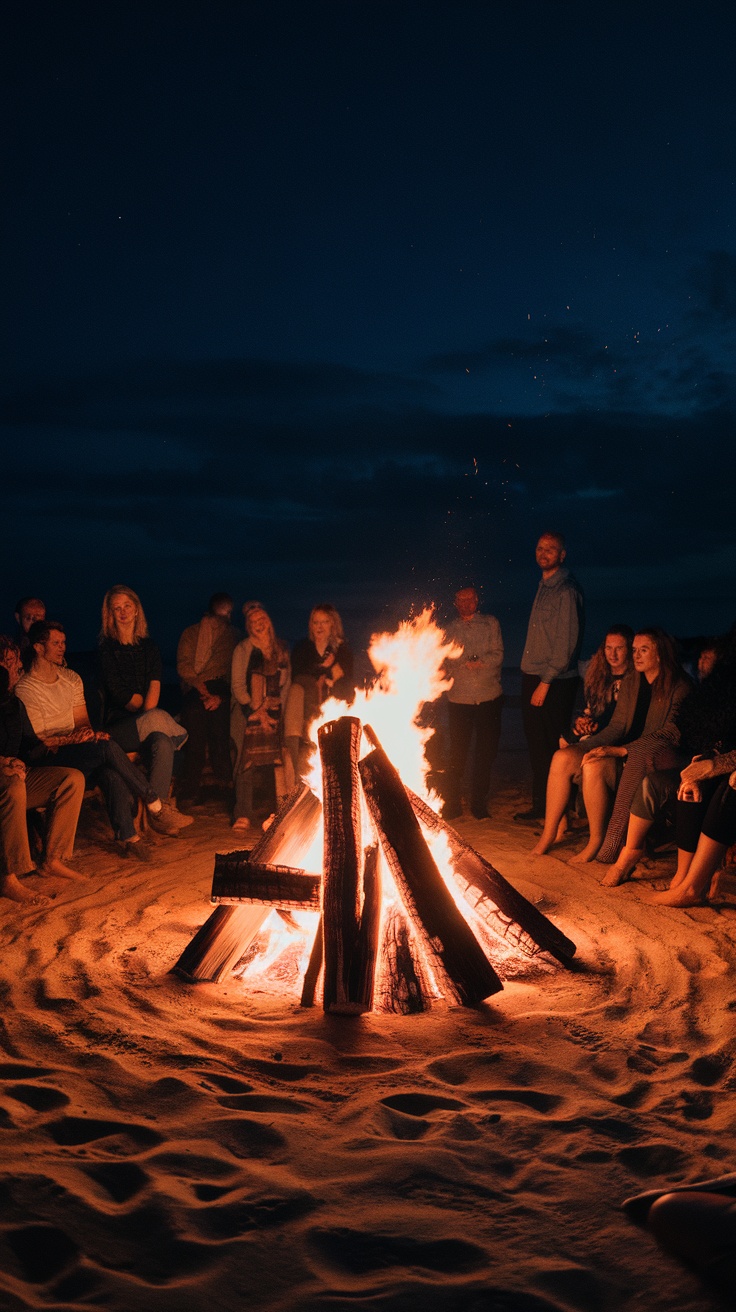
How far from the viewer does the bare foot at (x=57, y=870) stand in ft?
21.4

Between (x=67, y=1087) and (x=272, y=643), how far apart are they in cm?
517


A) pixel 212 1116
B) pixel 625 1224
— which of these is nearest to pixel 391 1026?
pixel 212 1116

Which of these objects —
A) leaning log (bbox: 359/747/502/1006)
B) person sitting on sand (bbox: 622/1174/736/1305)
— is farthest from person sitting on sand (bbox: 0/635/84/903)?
person sitting on sand (bbox: 622/1174/736/1305)

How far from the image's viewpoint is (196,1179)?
116 inches

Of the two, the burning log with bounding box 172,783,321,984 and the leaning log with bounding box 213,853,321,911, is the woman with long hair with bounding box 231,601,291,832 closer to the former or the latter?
the burning log with bounding box 172,783,321,984

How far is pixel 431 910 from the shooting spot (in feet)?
14.7

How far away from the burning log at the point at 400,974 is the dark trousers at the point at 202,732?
452cm

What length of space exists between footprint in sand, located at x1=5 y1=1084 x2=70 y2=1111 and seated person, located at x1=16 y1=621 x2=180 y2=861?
3.52m

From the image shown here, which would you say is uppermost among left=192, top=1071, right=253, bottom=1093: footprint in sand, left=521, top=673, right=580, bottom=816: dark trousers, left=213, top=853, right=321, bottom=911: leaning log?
left=521, top=673, right=580, bottom=816: dark trousers

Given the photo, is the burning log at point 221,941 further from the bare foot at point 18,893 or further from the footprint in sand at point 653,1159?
the footprint in sand at point 653,1159

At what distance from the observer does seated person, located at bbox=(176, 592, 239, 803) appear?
29.3 ft

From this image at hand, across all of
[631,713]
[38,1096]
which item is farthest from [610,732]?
[38,1096]

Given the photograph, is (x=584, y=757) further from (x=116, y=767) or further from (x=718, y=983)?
(x=116, y=767)

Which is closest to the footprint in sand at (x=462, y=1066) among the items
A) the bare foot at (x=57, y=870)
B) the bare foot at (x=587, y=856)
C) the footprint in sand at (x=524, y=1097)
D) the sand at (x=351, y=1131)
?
the sand at (x=351, y=1131)
